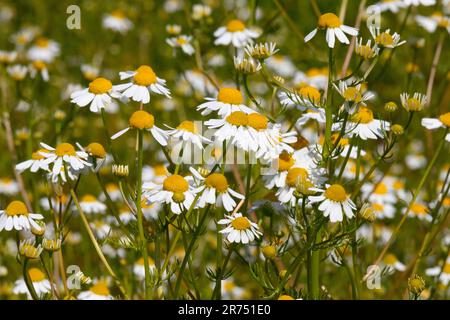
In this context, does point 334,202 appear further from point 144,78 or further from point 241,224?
point 144,78

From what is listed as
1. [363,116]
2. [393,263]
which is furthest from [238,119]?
[393,263]

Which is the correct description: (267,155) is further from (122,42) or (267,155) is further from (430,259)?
(122,42)

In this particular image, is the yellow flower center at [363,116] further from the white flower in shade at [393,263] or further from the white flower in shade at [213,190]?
the white flower in shade at [393,263]

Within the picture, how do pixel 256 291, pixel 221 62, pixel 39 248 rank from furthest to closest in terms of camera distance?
pixel 221 62, pixel 256 291, pixel 39 248

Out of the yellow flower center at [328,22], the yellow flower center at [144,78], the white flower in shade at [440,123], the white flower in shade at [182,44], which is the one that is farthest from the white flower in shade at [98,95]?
the white flower in shade at [440,123]

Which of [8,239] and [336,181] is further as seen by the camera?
[8,239]
